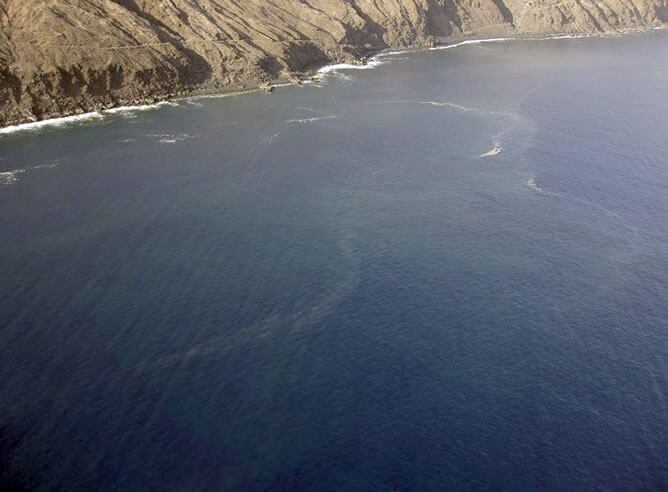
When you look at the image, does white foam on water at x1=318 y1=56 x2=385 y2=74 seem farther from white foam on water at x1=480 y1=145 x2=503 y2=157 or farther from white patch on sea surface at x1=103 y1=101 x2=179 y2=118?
white foam on water at x1=480 y1=145 x2=503 y2=157

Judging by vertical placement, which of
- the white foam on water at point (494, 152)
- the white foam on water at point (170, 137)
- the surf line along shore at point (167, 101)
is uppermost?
the surf line along shore at point (167, 101)

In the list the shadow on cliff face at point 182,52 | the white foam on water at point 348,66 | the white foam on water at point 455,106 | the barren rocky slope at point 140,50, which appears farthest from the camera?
the white foam on water at point 348,66

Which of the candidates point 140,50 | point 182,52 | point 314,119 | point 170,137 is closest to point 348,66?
point 314,119

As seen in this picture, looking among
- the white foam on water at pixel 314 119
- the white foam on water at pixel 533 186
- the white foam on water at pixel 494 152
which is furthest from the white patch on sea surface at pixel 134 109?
the white foam on water at pixel 533 186

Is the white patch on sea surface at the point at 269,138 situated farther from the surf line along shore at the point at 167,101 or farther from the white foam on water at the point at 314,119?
the surf line along shore at the point at 167,101

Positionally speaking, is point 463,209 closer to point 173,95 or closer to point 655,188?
A: point 655,188

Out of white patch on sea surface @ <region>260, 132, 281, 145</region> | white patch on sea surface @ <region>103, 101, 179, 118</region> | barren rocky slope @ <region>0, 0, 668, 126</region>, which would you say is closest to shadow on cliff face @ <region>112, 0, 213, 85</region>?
barren rocky slope @ <region>0, 0, 668, 126</region>

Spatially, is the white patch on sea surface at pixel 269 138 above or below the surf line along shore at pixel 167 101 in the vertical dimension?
below

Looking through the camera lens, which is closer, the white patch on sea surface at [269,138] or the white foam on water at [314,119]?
the white patch on sea surface at [269,138]
